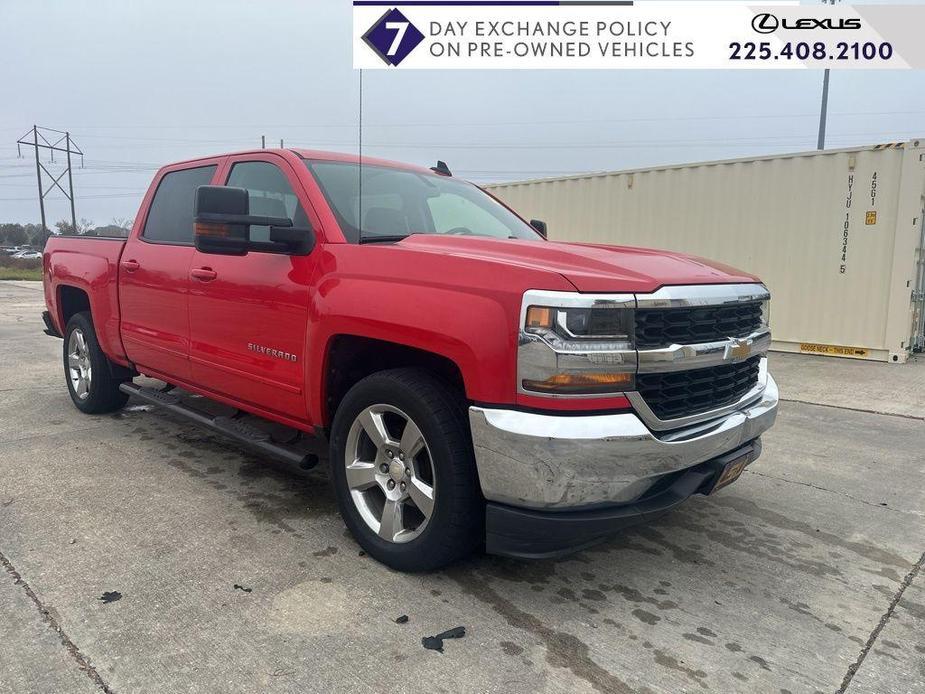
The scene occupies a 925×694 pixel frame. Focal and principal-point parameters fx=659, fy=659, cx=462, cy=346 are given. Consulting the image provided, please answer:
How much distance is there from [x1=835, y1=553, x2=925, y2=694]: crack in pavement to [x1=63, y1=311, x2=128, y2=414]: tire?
501 cm

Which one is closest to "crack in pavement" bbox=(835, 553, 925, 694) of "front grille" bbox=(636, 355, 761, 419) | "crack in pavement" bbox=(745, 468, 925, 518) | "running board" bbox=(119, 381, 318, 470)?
"crack in pavement" bbox=(745, 468, 925, 518)

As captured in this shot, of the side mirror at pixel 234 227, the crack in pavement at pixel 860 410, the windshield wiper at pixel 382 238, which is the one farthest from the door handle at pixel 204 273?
the crack in pavement at pixel 860 410

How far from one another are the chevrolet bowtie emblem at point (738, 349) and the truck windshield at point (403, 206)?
1.47 m

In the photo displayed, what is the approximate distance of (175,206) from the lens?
172 inches

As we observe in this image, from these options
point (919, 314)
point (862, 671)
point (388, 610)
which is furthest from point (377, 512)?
point (919, 314)

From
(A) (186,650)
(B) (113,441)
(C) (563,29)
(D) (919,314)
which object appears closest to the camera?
(A) (186,650)

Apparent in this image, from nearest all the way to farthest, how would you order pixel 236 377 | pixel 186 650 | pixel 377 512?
pixel 186 650 < pixel 377 512 < pixel 236 377

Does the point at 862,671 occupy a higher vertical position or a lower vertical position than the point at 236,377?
lower

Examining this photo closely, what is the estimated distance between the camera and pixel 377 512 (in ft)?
9.72

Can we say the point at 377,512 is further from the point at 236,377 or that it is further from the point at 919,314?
the point at 919,314

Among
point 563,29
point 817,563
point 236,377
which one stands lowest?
point 817,563

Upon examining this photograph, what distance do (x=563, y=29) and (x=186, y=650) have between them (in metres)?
7.73

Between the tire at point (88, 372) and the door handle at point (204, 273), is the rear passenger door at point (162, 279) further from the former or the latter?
the tire at point (88, 372)

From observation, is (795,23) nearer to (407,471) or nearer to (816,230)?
(816,230)
